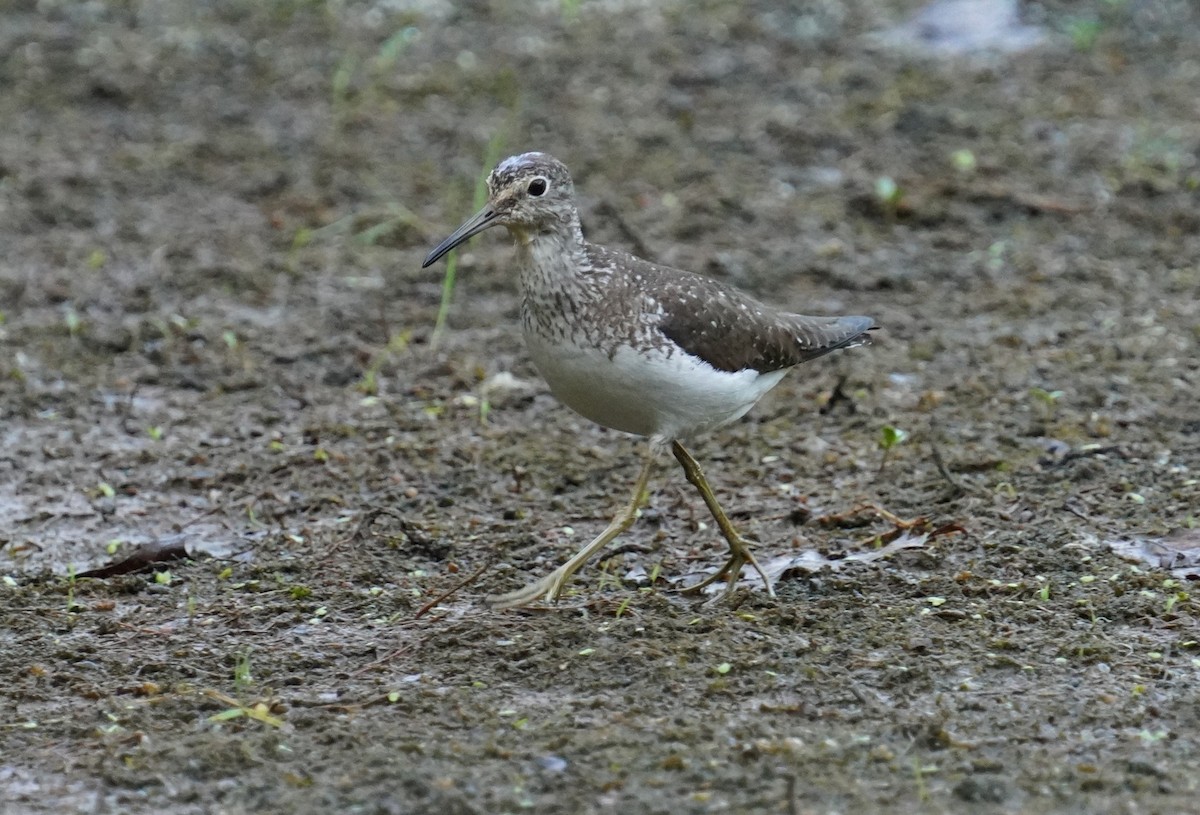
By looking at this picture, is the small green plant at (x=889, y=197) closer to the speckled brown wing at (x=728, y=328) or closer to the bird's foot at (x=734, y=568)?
the speckled brown wing at (x=728, y=328)

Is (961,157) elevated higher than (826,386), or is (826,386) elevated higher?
(961,157)

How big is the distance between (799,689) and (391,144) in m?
6.41

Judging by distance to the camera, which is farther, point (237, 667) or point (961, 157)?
point (961, 157)

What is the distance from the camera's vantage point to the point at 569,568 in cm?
555

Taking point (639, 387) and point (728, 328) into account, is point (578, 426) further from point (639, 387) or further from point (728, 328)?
point (639, 387)

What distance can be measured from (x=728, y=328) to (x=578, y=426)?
1754 mm

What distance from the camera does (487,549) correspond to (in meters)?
6.19

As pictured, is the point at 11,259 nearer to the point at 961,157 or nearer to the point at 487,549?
the point at 487,549

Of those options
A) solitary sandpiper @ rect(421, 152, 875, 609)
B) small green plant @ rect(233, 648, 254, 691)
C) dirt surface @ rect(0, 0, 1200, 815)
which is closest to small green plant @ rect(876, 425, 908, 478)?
dirt surface @ rect(0, 0, 1200, 815)

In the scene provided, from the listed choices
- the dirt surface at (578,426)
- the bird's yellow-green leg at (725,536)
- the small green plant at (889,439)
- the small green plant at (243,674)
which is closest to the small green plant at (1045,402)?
the dirt surface at (578,426)

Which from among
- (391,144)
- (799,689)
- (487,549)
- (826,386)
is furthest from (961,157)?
(799,689)

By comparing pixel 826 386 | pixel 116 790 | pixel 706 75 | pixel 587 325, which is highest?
pixel 706 75

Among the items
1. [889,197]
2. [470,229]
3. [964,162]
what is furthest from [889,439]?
[964,162]

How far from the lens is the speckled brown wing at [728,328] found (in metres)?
5.63
